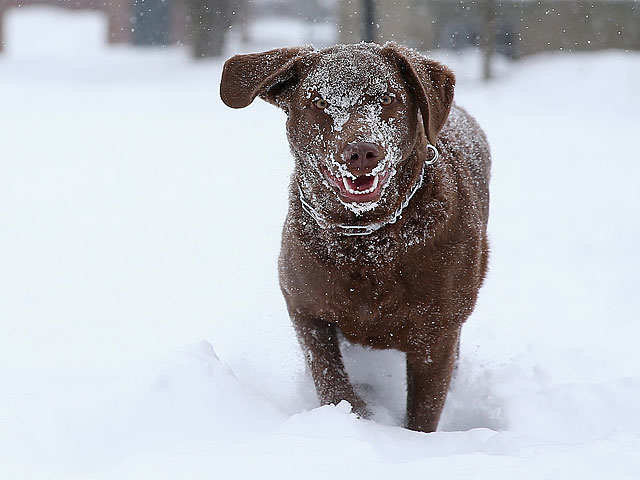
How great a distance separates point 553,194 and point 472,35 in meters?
10.4

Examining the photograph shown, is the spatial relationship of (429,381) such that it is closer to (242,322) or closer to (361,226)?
(361,226)

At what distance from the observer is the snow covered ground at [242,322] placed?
96.7 inches

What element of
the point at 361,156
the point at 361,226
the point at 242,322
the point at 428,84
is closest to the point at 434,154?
the point at 428,84

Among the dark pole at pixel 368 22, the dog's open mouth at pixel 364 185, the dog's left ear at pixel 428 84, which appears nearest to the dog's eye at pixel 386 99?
the dog's left ear at pixel 428 84

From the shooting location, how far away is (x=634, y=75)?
44.6 feet

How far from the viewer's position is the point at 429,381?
3211mm

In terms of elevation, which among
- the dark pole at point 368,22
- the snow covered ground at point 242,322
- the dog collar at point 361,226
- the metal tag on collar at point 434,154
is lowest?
the snow covered ground at point 242,322

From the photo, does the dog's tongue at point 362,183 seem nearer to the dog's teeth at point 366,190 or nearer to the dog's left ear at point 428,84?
the dog's teeth at point 366,190

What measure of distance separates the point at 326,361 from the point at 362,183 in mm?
819

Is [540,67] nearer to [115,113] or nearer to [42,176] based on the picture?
[115,113]

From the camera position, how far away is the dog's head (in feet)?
8.95

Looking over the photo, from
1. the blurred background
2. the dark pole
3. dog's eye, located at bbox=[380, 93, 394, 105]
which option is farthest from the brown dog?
the blurred background

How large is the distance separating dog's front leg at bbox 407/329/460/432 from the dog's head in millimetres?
559

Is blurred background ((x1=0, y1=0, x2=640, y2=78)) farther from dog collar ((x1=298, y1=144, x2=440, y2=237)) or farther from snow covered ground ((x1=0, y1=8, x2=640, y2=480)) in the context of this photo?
dog collar ((x1=298, y1=144, x2=440, y2=237))
